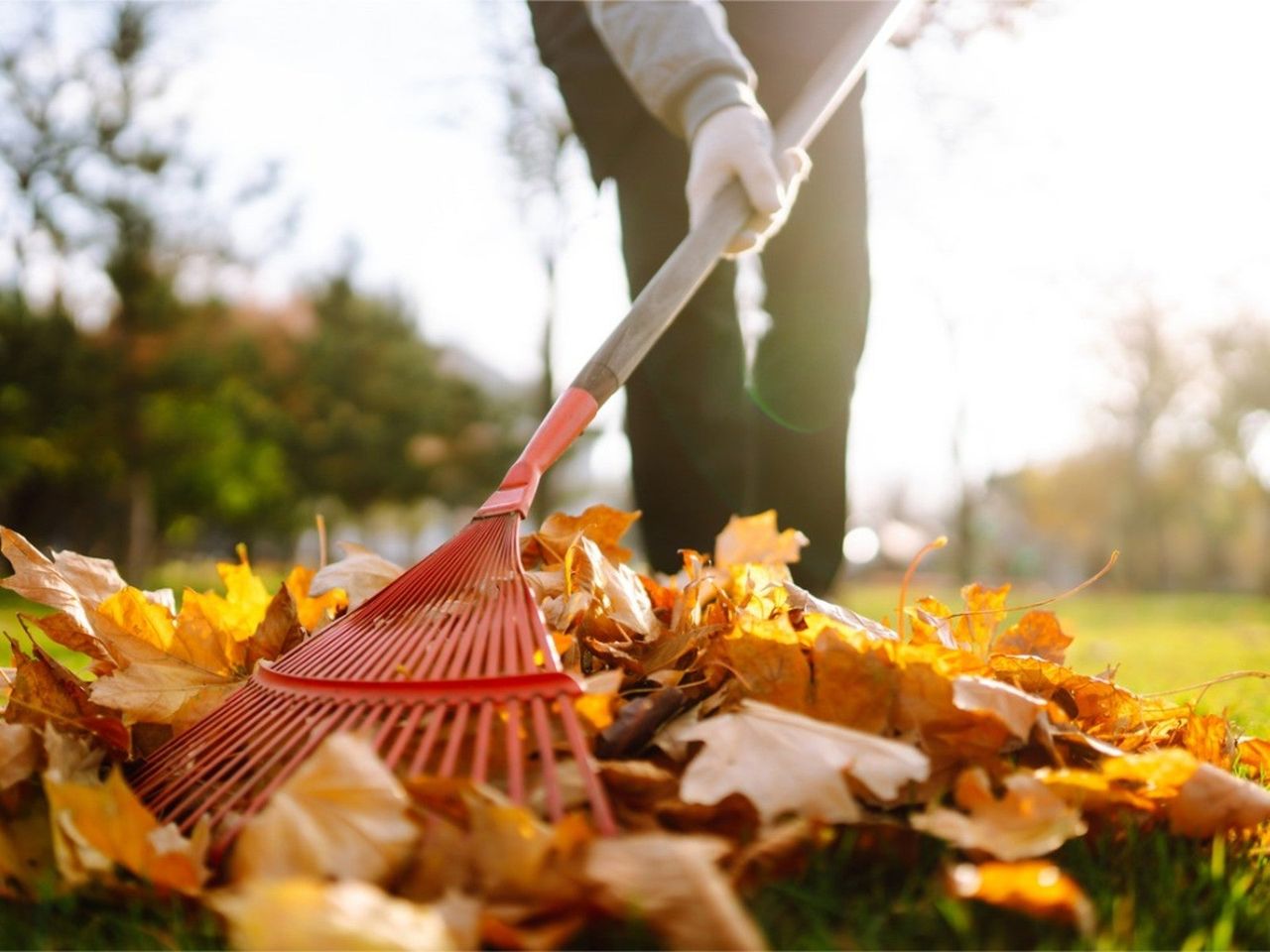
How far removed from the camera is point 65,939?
862 millimetres

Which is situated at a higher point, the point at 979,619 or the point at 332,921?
the point at 332,921

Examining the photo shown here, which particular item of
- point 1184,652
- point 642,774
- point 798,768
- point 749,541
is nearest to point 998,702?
point 798,768

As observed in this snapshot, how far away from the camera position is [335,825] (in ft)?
2.69

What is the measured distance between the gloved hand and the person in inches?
16.5

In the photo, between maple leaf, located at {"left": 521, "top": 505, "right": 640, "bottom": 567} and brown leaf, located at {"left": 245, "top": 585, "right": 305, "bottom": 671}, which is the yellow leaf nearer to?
brown leaf, located at {"left": 245, "top": 585, "right": 305, "bottom": 671}

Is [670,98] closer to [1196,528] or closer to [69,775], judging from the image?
[69,775]

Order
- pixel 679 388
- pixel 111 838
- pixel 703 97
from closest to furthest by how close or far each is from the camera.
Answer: pixel 111 838, pixel 703 97, pixel 679 388

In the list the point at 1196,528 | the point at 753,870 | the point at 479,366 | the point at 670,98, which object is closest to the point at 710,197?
the point at 670,98

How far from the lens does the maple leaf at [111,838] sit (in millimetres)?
882

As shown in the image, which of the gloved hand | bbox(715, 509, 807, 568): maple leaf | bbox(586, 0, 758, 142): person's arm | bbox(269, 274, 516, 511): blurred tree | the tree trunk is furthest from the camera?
bbox(269, 274, 516, 511): blurred tree

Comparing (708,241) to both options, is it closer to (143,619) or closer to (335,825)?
(143,619)

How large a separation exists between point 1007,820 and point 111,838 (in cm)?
80

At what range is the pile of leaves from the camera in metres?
0.78

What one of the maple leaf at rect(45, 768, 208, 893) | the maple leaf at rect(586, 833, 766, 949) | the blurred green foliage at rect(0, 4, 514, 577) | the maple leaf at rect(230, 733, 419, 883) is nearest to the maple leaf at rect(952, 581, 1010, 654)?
the maple leaf at rect(586, 833, 766, 949)
